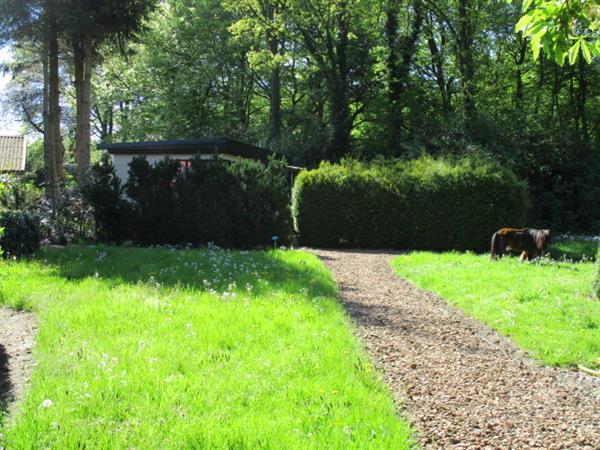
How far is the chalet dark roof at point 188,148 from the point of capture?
17.5m

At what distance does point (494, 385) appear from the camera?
4.49 meters

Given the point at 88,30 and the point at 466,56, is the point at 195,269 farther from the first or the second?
the point at 466,56

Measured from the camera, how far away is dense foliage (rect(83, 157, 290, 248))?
12.6 m

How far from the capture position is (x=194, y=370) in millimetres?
4176

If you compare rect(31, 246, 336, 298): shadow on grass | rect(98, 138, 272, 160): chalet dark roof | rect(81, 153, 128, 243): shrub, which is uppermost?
rect(98, 138, 272, 160): chalet dark roof

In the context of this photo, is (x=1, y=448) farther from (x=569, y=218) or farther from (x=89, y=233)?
(x=569, y=218)

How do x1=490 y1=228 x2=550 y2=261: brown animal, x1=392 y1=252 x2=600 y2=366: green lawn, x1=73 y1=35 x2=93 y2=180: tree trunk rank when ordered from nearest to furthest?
x1=392 y1=252 x2=600 y2=366: green lawn → x1=490 y1=228 x2=550 y2=261: brown animal → x1=73 y1=35 x2=93 y2=180: tree trunk

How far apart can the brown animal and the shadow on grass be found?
423 cm

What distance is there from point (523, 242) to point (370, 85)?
19.0m

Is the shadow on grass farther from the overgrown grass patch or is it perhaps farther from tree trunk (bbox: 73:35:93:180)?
the overgrown grass patch

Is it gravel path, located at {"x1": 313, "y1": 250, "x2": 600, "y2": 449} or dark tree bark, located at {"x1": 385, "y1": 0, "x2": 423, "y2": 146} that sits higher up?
dark tree bark, located at {"x1": 385, "y1": 0, "x2": 423, "y2": 146}

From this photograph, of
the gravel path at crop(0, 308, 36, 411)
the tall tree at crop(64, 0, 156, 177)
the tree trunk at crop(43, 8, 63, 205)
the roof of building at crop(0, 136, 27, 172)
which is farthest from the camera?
the roof of building at crop(0, 136, 27, 172)

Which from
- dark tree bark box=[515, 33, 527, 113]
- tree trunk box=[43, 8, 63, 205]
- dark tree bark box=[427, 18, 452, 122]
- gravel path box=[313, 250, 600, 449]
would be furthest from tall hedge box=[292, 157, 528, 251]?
dark tree bark box=[515, 33, 527, 113]

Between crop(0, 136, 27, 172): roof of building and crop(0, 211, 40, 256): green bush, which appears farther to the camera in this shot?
crop(0, 136, 27, 172): roof of building
